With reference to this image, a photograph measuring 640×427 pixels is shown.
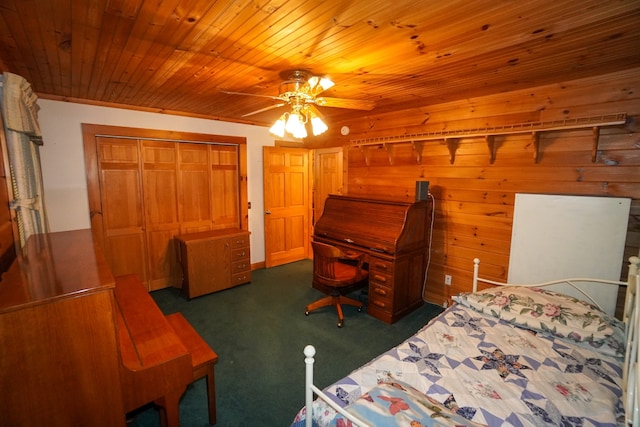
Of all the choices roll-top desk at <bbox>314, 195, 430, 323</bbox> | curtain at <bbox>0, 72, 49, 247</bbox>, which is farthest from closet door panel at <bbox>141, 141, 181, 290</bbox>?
roll-top desk at <bbox>314, 195, 430, 323</bbox>

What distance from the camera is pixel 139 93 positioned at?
115 inches

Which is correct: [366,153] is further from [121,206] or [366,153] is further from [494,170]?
[121,206]

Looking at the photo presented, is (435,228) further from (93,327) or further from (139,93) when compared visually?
(139,93)

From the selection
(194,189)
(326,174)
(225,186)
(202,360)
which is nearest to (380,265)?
(202,360)

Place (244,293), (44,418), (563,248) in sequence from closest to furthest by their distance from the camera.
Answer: (44,418)
(563,248)
(244,293)

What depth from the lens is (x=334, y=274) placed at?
3.03 m

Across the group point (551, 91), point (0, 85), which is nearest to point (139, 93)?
point (0, 85)

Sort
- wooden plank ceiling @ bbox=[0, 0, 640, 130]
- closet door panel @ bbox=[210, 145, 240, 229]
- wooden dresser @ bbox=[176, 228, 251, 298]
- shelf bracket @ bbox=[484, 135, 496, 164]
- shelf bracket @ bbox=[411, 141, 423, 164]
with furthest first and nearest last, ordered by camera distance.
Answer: closet door panel @ bbox=[210, 145, 240, 229], wooden dresser @ bbox=[176, 228, 251, 298], shelf bracket @ bbox=[411, 141, 423, 164], shelf bracket @ bbox=[484, 135, 496, 164], wooden plank ceiling @ bbox=[0, 0, 640, 130]

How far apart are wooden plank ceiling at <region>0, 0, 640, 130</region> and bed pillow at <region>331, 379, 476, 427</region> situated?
172 cm

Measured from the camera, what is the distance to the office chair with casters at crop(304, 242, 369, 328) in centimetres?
289

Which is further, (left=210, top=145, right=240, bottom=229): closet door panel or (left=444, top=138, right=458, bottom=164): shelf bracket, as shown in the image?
(left=210, top=145, right=240, bottom=229): closet door panel

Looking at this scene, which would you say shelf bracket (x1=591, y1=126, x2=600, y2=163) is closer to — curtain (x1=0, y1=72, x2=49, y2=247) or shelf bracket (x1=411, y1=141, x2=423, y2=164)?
shelf bracket (x1=411, y1=141, x2=423, y2=164)

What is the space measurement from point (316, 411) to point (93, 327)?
39.1 inches

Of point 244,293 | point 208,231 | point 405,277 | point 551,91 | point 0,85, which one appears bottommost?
point 244,293
